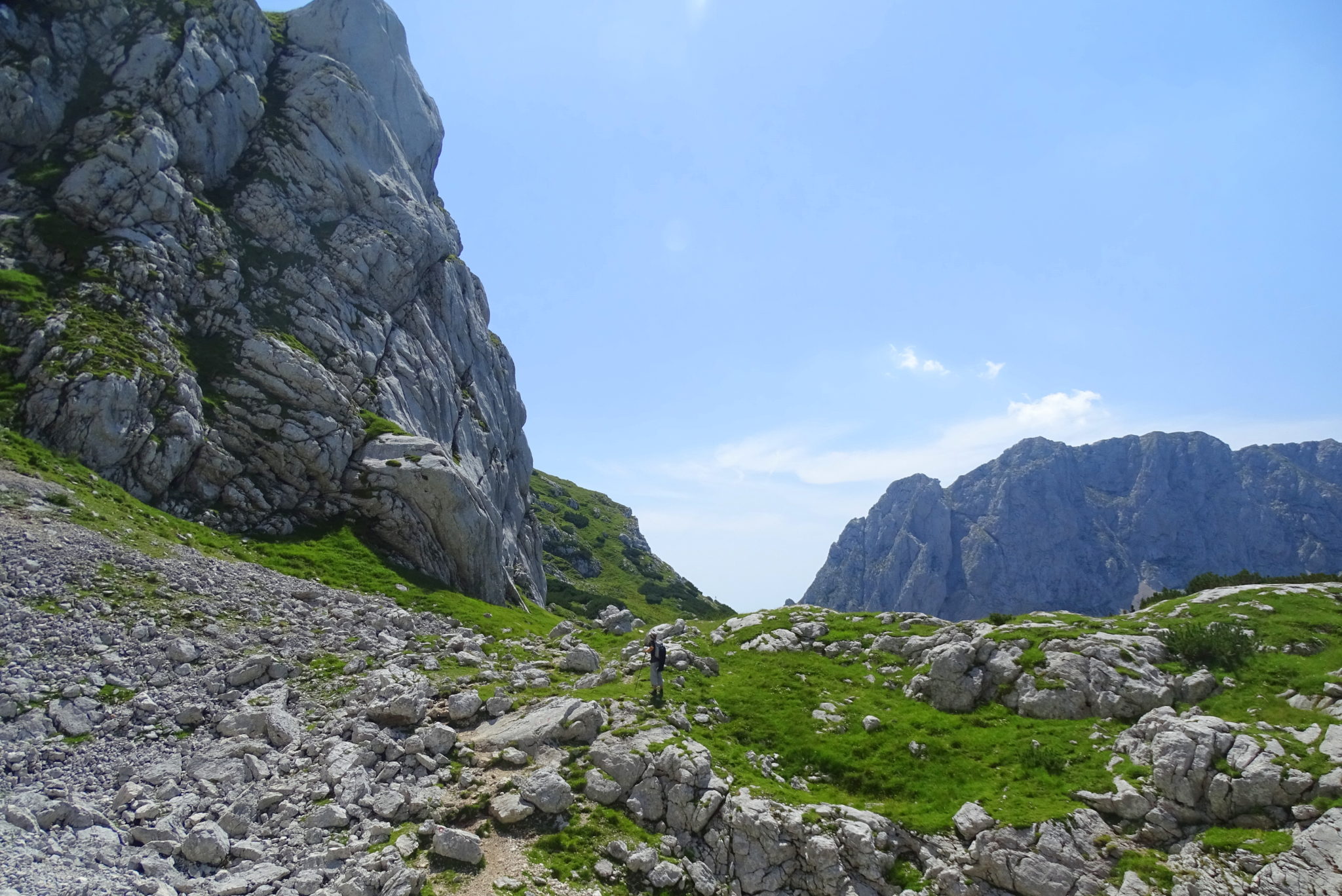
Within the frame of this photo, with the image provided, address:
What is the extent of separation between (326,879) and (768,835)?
11562mm

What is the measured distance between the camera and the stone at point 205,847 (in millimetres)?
15508

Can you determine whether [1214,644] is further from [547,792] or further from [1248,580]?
[547,792]

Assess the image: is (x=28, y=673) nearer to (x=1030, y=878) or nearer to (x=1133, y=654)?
(x=1030, y=878)

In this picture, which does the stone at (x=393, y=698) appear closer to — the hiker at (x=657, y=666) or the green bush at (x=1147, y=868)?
the hiker at (x=657, y=666)

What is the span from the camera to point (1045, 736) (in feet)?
76.9

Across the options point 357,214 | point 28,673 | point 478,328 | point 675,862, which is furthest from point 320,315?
point 675,862

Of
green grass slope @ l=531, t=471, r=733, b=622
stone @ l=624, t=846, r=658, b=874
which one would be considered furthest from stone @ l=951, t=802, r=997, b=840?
green grass slope @ l=531, t=471, r=733, b=622

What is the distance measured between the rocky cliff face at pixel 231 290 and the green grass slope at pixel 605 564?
49.7 meters

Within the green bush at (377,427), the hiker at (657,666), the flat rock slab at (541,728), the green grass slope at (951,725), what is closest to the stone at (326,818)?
the flat rock slab at (541,728)

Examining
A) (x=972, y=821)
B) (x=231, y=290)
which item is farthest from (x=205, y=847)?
(x=231, y=290)

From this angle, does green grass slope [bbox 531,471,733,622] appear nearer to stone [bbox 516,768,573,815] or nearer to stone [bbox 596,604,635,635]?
stone [bbox 596,604,635,635]

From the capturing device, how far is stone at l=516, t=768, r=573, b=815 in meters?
18.6

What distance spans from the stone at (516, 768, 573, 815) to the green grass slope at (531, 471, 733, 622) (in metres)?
79.4

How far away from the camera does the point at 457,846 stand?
651 inches
